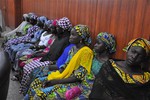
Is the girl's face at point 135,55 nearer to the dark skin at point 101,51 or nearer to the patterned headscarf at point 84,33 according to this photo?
the dark skin at point 101,51

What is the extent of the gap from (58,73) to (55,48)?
657 millimetres

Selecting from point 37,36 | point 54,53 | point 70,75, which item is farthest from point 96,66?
point 37,36

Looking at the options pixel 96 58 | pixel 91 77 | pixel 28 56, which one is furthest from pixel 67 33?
pixel 91 77

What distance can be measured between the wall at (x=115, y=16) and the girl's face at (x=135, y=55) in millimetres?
308

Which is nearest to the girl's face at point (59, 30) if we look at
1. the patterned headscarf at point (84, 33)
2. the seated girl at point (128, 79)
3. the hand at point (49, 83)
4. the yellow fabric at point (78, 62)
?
the patterned headscarf at point (84, 33)

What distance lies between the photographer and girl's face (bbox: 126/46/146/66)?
1.67 m

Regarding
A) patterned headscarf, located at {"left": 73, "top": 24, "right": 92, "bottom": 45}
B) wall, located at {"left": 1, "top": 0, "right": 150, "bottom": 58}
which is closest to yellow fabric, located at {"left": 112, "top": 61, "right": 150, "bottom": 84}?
wall, located at {"left": 1, "top": 0, "right": 150, "bottom": 58}

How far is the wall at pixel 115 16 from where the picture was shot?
1987 millimetres

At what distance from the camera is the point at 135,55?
5.51 ft

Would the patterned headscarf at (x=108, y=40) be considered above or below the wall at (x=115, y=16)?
below

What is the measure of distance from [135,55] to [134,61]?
0.17 ft

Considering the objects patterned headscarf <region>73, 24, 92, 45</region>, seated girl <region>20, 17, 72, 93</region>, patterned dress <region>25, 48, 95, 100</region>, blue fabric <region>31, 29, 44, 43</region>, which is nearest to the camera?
patterned dress <region>25, 48, 95, 100</region>

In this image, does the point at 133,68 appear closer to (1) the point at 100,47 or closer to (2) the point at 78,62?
(1) the point at 100,47

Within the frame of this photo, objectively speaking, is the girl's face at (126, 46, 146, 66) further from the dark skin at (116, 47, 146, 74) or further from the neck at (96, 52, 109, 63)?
the neck at (96, 52, 109, 63)
